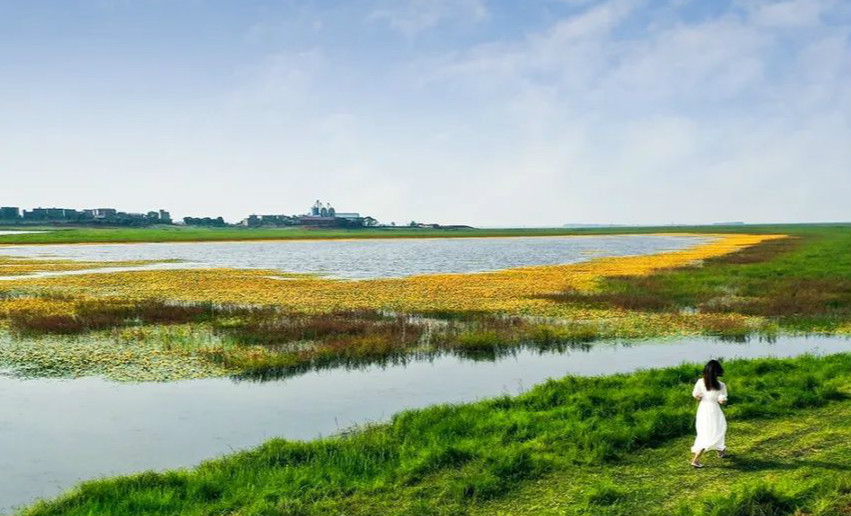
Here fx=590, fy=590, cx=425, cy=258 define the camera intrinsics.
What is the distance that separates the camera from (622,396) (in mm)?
14820

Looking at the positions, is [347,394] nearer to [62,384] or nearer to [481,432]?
[481,432]

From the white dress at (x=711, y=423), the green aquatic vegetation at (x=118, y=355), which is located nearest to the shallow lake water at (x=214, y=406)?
the green aquatic vegetation at (x=118, y=355)

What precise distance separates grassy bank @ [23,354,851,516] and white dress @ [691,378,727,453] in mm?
437

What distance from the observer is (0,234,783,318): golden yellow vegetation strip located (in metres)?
33.7

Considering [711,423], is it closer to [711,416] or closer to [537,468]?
[711,416]

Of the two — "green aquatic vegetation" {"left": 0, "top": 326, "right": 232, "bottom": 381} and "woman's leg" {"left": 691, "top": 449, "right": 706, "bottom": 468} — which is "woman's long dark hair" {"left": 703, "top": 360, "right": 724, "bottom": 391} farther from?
"green aquatic vegetation" {"left": 0, "top": 326, "right": 232, "bottom": 381}

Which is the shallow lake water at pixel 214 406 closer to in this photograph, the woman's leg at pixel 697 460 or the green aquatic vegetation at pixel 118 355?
→ the green aquatic vegetation at pixel 118 355

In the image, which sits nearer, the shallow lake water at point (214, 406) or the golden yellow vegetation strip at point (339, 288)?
the shallow lake water at point (214, 406)

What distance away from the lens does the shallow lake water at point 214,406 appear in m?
12.5

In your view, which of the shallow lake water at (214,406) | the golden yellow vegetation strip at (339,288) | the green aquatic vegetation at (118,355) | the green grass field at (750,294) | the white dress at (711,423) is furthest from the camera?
the golden yellow vegetation strip at (339,288)

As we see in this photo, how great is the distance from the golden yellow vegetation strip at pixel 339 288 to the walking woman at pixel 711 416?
65.1 feet

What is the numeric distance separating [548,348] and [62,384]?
16882 millimetres

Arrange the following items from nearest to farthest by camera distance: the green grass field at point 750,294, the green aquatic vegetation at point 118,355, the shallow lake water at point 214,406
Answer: the shallow lake water at point 214,406 → the green aquatic vegetation at point 118,355 → the green grass field at point 750,294

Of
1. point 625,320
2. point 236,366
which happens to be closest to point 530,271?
point 625,320
